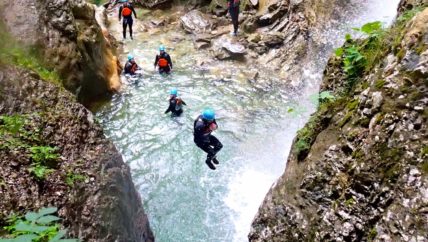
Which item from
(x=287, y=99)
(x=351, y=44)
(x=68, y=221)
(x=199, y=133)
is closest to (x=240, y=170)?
(x=199, y=133)

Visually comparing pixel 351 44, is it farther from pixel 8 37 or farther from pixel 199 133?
pixel 8 37

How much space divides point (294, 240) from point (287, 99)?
A: 8.05 metres

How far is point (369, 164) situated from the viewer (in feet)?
14.2

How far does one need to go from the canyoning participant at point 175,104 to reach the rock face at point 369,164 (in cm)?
642

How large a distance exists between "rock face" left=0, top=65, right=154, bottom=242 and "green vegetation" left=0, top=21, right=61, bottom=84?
429 millimetres

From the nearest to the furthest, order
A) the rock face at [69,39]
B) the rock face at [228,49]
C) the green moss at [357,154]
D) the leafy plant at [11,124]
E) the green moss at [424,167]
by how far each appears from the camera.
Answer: the green moss at [424,167] → the green moss at [357,154] → the leafy plant at [11,124] → the rock face at [69,39] → the rock face at [228,49]

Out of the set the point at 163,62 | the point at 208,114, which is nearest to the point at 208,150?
the point at 208,114

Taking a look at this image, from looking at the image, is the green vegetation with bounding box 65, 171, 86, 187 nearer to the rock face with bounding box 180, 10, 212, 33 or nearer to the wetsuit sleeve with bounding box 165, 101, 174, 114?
the wetsuit sleeve with bounding box 165, 101, 174, 114

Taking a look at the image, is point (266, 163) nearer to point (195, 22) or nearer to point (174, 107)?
point (174, 107)

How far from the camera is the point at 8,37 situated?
7879 mm

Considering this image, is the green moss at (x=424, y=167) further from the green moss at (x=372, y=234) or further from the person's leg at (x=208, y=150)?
the person's leg at (x=208, y=150)

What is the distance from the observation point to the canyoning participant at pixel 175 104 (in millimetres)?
11531

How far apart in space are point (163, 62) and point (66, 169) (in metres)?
8.86

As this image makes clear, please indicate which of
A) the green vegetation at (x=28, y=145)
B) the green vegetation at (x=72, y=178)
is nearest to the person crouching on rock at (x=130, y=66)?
the green vegetation at (x=28, y=145)
